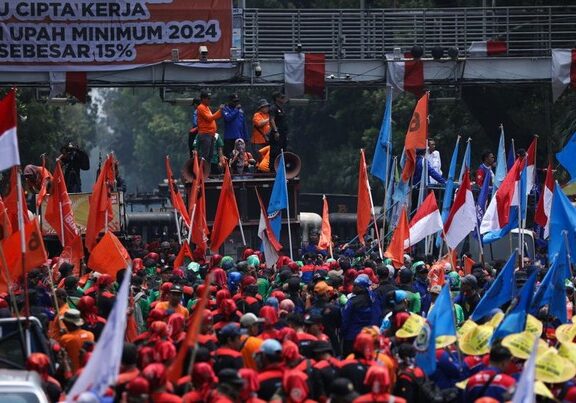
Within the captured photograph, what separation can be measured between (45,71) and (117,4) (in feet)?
5.82

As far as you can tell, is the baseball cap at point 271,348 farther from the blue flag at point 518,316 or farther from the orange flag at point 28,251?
the orange flag at point 28,251

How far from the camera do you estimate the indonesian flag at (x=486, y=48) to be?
103ft

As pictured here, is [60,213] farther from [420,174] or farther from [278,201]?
[420,174]

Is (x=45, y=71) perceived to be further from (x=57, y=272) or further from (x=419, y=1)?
(x=419, y=1)

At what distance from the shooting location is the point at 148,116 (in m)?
98.7

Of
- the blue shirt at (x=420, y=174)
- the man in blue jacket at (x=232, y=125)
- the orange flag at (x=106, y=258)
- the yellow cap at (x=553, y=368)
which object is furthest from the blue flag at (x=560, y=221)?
A: the man in blue jacket at (x=232, y=125)

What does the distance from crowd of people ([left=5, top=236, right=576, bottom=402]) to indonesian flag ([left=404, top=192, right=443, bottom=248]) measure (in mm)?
1170

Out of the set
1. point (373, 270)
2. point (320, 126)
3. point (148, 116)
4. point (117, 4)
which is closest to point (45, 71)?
point (117, 4)

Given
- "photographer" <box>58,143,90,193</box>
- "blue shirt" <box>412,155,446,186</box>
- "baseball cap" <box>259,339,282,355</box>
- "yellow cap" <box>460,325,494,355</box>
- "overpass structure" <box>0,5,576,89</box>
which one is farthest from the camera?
"overpass structure" <box>0,5,576,89</box>

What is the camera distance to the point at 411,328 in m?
13.5

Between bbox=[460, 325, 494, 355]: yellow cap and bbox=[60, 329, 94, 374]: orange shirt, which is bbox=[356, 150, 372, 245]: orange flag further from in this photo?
bbox=[460, 325, 494, 355]: yellow cap

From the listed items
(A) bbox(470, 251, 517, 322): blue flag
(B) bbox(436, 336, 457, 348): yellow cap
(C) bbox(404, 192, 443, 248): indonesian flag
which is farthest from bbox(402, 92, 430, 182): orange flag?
(B) bbox(436, 336, 457, 348): yellow cap

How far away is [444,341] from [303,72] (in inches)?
685

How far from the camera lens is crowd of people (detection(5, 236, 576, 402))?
11.4 m
